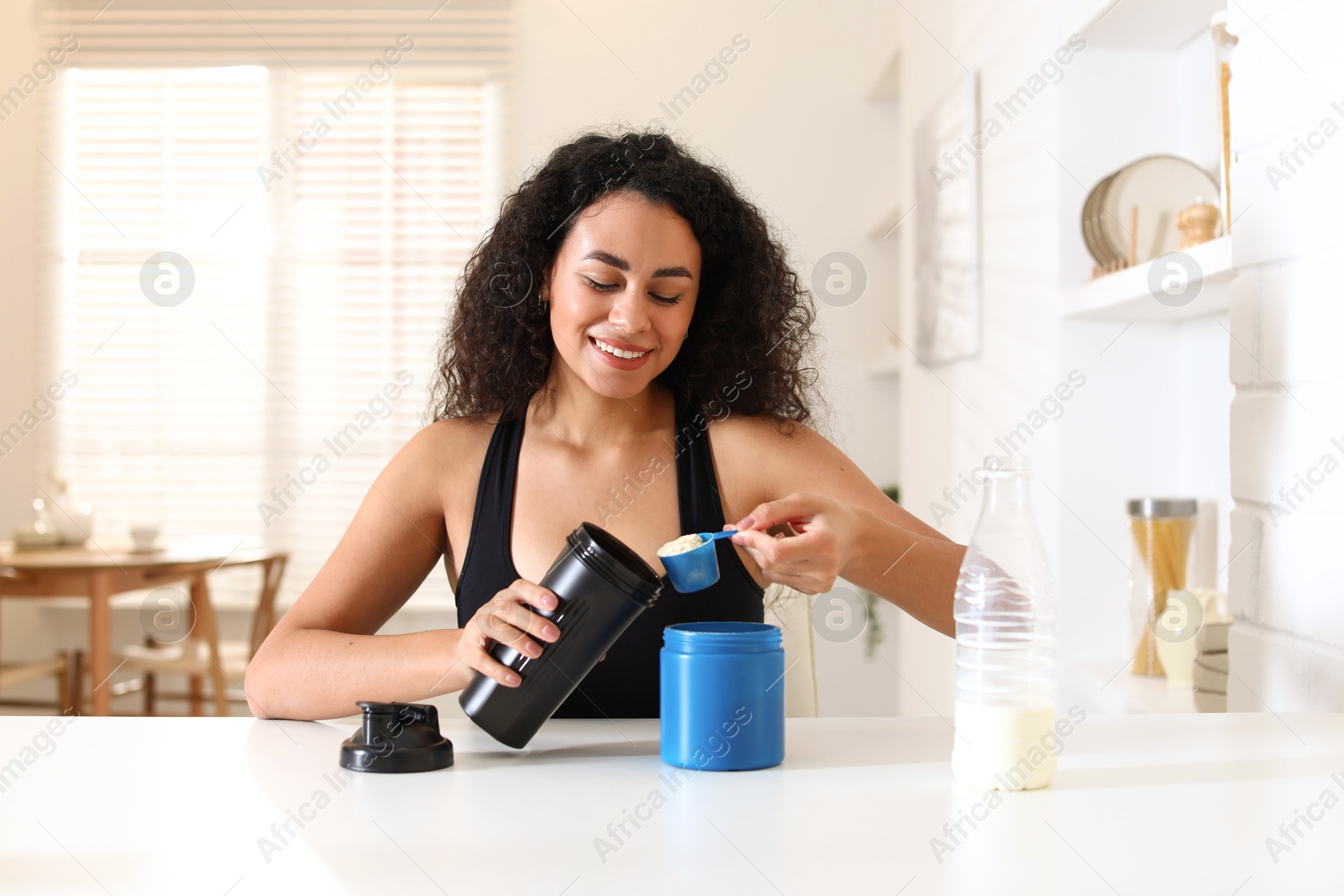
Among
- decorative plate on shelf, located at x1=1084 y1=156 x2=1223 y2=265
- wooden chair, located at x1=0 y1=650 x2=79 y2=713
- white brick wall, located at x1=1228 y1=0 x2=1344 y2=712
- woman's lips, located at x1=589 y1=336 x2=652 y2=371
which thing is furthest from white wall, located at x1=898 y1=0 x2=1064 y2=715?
wooden chair, located at x1=0 y1=650 x2=79 y2=713

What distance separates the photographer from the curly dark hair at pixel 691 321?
4.39 feet

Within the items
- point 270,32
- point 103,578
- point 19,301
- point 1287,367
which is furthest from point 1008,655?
point 19,301

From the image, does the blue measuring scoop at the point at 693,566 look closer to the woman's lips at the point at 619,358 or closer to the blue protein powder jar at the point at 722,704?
the blue protein powder jar at the point at 722,704

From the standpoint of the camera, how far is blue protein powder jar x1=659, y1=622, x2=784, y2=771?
2.66ft

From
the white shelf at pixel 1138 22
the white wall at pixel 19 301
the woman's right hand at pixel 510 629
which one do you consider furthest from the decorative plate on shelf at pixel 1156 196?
the white wall at pixel 19 301

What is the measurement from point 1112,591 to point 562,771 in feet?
4.31

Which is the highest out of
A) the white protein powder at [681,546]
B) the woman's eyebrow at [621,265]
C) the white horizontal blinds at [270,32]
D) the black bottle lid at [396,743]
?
the white horizontal blinds at [270,32]

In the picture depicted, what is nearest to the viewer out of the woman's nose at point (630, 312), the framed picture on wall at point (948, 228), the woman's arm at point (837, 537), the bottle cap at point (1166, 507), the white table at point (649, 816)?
the white table at point (649, 816)

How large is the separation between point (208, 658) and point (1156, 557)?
288cm

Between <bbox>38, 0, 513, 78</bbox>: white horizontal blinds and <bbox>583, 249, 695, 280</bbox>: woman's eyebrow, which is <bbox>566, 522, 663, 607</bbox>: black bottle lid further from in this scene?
<bbox>38, 0, 513, 78</bbox>: white horizontal blinds

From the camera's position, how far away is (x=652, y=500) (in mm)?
1312

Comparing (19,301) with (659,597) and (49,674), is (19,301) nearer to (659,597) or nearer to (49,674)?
(49,674)

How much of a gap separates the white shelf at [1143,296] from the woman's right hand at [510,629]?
0.93 m

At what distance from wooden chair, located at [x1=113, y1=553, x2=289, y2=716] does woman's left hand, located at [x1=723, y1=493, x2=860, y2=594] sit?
2843mm
